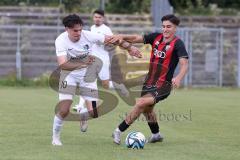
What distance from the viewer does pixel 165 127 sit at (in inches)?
565

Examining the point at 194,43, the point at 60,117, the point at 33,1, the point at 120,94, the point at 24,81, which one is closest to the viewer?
the point at 60,117

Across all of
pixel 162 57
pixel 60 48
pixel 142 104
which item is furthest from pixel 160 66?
pixel 60 48

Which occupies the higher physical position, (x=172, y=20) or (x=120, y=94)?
(x=172, y=20)

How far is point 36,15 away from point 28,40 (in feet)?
8.31

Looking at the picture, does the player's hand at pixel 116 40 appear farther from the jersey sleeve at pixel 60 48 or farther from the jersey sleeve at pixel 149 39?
the jersey sleeve at pixel 60 48

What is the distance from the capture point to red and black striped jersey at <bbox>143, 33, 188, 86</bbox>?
11.5 metres

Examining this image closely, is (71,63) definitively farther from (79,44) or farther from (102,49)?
(102,49)

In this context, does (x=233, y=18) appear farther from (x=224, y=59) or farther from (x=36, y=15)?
(x=36, y=15)

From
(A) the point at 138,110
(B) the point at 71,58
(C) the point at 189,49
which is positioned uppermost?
(B) the point at 71,58

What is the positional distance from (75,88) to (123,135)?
54.2 inches

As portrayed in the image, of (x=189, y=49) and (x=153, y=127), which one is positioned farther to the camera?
(x=189, y=49)

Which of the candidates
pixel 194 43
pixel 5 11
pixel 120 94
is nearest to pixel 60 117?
pixel 120 94

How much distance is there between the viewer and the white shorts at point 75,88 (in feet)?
37.9

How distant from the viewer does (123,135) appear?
12.7 m
